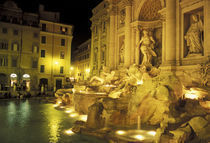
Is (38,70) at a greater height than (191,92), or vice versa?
(38,70)

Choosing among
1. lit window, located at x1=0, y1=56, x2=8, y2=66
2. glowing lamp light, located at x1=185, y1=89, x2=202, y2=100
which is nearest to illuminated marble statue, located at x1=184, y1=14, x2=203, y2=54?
glowing lamp light, located at x1=185, y1=89, x2=202, y2=100

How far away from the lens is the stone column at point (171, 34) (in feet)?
46.8

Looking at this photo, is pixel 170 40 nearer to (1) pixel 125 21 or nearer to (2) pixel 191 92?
(2) pixel 191 92

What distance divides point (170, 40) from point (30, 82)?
32.2 meters

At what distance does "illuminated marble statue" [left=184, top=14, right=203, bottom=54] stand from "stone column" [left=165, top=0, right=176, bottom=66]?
998 millimetres

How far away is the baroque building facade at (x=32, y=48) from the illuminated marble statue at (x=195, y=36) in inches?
1212

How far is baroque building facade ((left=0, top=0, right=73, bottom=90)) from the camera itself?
3738 centimetres

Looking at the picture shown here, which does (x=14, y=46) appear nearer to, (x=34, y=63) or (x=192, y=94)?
(x=34, y=63)

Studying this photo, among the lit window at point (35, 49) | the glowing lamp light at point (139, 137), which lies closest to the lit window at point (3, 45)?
the lit window at point (35, 49)

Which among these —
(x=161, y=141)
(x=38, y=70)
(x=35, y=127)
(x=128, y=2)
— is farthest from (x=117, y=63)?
(x=38, y=70)

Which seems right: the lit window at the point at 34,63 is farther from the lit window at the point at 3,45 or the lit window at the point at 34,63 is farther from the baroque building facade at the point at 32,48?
the lit window at the point at 3,45

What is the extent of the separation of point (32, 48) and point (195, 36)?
34.2 metres

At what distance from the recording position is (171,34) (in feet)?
47.1

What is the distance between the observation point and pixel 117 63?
22.6 metres
